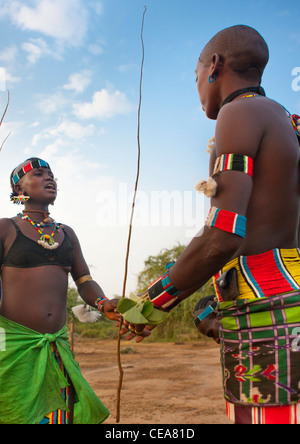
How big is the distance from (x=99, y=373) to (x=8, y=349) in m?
6.60

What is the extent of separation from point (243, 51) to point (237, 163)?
0.68 metres

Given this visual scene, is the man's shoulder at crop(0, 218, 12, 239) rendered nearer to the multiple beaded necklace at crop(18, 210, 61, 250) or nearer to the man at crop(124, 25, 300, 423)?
the multiple beaded necklace at crop(18, 210, 61, 250)

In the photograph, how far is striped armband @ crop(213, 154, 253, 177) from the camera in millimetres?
1526

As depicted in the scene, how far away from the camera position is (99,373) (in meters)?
8.91

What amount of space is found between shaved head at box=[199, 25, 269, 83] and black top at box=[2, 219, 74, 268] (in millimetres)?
1878

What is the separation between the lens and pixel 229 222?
1479 millimetres

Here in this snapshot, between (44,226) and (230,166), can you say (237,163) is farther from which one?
(44,226)

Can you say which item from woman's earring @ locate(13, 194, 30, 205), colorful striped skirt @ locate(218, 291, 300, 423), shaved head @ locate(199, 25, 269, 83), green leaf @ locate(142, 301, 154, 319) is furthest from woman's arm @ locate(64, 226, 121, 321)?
shaved head @ locate(199, 25, 269, 83)

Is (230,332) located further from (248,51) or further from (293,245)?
(248,51)

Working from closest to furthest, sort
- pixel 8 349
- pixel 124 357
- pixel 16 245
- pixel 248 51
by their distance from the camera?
pixel 248 51, pixel 8 349, pixel 16 245, pixel 124 357

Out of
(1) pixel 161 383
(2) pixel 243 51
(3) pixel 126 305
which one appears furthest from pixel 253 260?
(1) pixel 161 383

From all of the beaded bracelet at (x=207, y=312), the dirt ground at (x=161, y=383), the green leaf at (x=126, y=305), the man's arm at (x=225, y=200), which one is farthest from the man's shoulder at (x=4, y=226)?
the dirt ground at (x=161, y=383)
